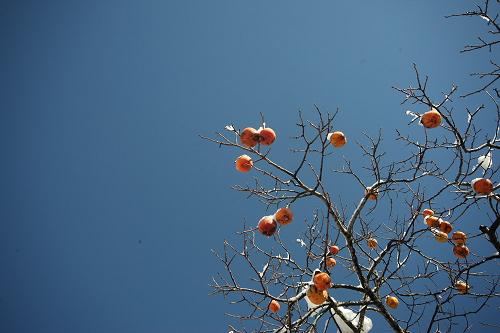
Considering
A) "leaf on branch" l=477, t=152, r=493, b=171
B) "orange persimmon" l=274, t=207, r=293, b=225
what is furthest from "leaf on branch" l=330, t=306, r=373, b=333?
"leaf on branch" l=477, t=152, r=493, b=171

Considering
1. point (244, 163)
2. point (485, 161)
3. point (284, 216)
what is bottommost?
point (284, 216)

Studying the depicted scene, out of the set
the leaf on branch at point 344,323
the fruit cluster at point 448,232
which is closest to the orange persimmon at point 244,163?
the leaf on branch at point 344,323

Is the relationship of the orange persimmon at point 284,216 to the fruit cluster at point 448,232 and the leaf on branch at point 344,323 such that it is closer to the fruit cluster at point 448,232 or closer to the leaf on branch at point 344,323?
the leaf on branch at point 344,323

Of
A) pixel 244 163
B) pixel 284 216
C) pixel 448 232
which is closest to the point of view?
pixel 284 216

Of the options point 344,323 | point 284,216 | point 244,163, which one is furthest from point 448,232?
point 244,163

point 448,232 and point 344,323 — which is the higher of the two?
point 448,232

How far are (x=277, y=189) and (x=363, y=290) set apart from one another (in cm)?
150

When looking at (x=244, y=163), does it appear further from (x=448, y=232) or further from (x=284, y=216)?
(x=448, y=232)

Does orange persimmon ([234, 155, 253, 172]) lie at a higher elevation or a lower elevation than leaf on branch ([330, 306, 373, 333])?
higher

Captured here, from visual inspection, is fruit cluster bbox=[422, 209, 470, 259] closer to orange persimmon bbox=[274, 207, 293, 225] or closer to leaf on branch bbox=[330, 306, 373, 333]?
leaf on branch bbox=[330, 306, 373, 333]

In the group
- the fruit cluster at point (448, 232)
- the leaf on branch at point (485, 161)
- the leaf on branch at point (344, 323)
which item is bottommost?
→ the leaf on branch at point (344, 323)

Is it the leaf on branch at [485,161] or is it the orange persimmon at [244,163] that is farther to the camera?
the leaf on branch at [485,161]

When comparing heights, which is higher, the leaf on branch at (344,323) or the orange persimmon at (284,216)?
the orange persimmon at (284,216)

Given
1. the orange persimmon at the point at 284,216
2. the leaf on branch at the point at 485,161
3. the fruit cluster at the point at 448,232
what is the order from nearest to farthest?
the orange persimmon at the point at 284,216
the leaf on branch at the point at 485,161
the fruit cluster at the point at 448,232
